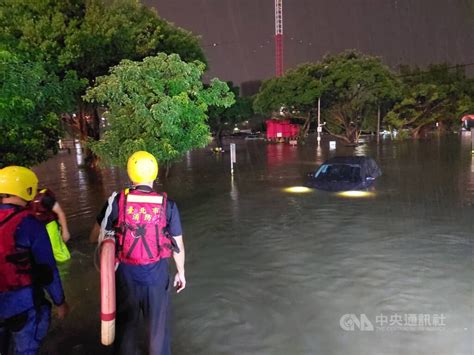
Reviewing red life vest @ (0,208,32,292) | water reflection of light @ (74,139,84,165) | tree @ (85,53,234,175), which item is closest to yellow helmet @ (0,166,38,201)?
red life vest @ (0,208,32,292)

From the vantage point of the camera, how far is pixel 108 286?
122 inches

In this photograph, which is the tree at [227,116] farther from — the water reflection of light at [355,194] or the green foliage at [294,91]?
the water reflection of light at [355,194]

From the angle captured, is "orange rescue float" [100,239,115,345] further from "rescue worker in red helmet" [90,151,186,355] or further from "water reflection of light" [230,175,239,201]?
"water reflection of light" [230,175,239,201]

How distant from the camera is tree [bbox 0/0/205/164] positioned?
1424 cm

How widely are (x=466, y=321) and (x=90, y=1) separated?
17.6m

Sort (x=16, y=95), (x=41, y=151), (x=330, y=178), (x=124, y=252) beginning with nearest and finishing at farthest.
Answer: (x=124, y=252) < (x=16, y=95) < (x=41, y=151) < (x=330, y=178)

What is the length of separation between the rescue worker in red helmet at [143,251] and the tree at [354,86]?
1532 inches

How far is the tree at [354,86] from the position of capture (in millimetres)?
40062

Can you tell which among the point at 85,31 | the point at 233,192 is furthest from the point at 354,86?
the point at 85,31

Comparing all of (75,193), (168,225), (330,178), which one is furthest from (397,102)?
Result: (168,225)

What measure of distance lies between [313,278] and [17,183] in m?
4.47

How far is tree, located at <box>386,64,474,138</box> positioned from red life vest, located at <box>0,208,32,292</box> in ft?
159

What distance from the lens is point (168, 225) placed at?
3475 millimetres

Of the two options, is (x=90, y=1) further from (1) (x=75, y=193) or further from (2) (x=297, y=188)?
(2) (x=297, y=188)
